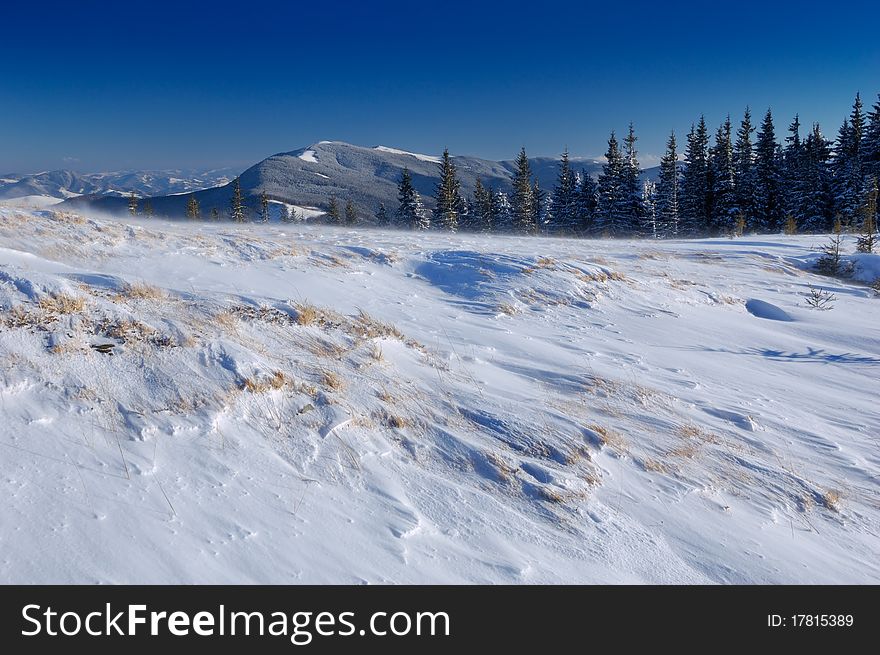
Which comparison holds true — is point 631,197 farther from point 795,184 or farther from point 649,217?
point 795,184

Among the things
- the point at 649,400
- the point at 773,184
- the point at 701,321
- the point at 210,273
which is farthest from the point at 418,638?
the point at 773,184

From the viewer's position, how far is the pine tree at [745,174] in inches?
1716

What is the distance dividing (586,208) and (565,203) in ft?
8.54

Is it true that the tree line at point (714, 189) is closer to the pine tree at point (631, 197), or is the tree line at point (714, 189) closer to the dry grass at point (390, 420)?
the pine tree at point (631, 197)

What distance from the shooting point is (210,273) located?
8.28 meters

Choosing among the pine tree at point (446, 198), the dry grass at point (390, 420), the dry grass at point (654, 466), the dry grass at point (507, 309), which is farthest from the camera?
the pine tree at point (446, 198)

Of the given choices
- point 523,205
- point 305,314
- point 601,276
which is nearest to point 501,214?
point 523,205

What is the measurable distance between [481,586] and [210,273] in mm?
7122

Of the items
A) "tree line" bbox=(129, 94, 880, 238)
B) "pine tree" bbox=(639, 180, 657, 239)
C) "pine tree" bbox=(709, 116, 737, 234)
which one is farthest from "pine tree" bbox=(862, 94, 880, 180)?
"pine tree" bbox=(639, 180, 657, 239)

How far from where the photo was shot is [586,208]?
50219mm

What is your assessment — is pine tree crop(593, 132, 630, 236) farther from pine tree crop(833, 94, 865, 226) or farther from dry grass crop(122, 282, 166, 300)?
dry grass crop(122, 282, 166, 300)

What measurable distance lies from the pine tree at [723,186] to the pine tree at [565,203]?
40.6ft

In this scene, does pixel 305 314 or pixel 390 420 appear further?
pixel 305 314

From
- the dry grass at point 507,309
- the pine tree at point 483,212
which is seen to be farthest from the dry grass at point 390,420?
the pine tree at point 483,212
